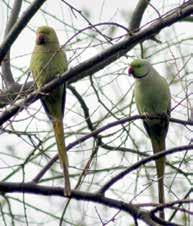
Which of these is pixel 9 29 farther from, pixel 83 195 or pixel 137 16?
pixel 83 195

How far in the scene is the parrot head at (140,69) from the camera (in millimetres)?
4824

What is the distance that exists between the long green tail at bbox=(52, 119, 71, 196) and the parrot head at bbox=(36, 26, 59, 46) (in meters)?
0.61

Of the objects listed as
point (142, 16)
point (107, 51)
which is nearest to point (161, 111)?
point (142, 16)

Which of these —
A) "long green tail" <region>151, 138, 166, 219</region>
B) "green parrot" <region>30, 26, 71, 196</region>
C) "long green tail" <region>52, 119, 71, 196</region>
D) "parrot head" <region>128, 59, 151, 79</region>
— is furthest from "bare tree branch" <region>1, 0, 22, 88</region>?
"long green tail" <region>151, 138, 166, 219</region>

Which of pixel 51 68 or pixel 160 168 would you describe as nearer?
pixel 51 68

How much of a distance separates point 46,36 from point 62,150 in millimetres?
1002

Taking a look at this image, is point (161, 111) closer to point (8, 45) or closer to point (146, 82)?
point (146, 82)

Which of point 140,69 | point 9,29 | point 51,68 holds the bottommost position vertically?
point 51,68

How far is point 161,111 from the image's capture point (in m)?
4.82

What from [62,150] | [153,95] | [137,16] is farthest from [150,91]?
[62,150]

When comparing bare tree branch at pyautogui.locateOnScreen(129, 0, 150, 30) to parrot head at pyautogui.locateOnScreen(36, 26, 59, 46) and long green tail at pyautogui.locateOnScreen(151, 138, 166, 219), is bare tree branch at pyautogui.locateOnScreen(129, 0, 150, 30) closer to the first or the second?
parrot head at pyautogui.locateOnScreen(36, 26, 59, 46)

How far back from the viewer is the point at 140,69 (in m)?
4.83

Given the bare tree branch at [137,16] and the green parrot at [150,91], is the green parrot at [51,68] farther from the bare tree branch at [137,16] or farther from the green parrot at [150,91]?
the green parrot at [150,91]

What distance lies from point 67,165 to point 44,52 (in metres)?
0.93
